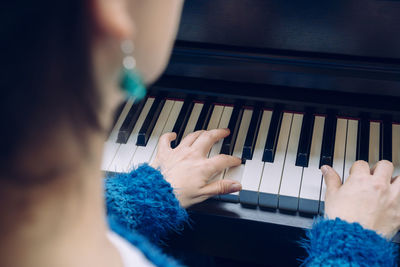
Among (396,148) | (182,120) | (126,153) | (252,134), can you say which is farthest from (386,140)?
(126,153)

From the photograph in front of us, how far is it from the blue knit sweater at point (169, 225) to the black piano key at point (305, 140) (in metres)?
0.22

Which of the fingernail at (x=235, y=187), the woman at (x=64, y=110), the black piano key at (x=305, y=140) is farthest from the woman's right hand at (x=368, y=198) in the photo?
the woman at (x=64, y=110)

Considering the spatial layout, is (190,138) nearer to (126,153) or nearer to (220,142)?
(220,142)

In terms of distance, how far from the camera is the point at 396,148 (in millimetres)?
1297

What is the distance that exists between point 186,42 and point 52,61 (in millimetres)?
1033

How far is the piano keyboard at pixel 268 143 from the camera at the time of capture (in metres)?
1.22

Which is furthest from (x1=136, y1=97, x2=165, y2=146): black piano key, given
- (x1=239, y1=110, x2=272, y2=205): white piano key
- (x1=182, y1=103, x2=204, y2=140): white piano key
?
(x1=239, y1=110, x2=272, y2=205): white piano key

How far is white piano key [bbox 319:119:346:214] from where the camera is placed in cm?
120

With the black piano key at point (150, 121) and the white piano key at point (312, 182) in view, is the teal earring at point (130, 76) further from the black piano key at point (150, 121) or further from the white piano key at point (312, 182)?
the black piano key at point (150, 121)

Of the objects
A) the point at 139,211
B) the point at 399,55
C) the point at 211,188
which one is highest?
the point at 399,55

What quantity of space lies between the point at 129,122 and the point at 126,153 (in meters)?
0.12

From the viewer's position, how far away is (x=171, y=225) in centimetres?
121

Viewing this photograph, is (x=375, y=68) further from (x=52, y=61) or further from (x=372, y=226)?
(x=52, y=61)

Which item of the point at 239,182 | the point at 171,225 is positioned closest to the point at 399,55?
the point at 239,182
